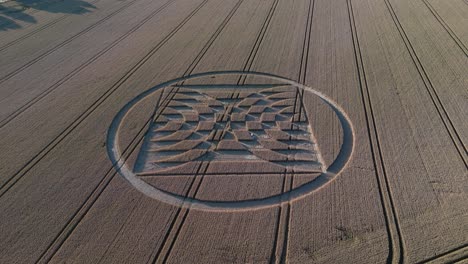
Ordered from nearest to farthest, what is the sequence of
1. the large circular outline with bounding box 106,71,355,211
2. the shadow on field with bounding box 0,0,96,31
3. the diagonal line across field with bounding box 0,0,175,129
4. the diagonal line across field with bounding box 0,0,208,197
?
1. the large circular outline with bounding box 106,71,355,211
2. the diagonal line across field with bounding box 0,0,208,197
3. the diagonal line across field with bounding box 0,0,175,129
4. the shadow on field with bounding box 0,0,96,31

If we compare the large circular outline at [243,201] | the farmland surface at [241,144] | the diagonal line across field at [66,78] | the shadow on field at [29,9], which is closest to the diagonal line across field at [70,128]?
the farmland surface at [241,144]

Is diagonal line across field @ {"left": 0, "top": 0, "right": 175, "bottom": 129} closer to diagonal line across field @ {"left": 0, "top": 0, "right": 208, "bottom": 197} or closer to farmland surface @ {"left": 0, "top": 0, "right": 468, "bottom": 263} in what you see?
farmland surface @ {"left": 0, "top": 0, "right": 468, "bottom": 263}

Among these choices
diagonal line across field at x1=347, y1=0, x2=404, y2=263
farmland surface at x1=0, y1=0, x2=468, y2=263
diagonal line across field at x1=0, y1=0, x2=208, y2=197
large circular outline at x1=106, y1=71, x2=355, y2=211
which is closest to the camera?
diagonal line across field at x1=347, y1=0, x2=404, y2=263

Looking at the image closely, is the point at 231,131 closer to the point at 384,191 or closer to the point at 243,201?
the point at 243,201

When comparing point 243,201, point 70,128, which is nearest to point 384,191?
point 243,201

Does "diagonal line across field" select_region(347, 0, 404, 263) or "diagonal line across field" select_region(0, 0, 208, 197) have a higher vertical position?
"diagonal line across field" select_region(347, 0, 404, 263)

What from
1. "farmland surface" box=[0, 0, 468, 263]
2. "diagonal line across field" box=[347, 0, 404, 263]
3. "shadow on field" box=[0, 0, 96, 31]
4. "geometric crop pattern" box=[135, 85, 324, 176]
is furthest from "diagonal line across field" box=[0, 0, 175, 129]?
"diagonal line across field" box=[347, 0, 404, 263]

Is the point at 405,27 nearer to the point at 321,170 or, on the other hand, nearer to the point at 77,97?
the point at 321,170
